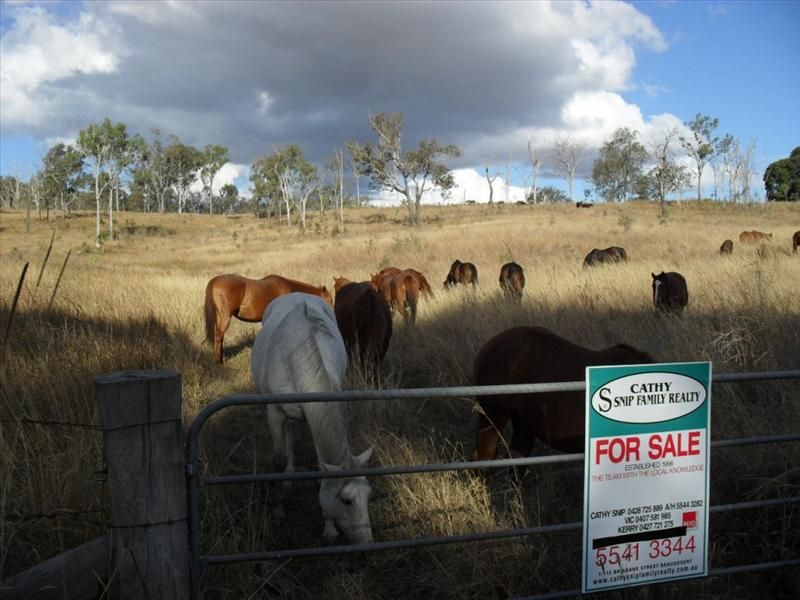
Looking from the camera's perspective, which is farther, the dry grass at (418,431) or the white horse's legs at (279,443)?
the white horse's legs at (279,443)

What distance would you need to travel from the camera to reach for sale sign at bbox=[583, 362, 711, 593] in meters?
2.59

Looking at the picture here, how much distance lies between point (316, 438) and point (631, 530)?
2.12 m

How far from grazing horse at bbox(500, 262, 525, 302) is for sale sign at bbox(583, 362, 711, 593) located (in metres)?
8.75

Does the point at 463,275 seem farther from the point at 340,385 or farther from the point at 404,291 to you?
the point at 340,385

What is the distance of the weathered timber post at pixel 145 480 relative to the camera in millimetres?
2203

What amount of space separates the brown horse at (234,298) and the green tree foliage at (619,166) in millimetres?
81052

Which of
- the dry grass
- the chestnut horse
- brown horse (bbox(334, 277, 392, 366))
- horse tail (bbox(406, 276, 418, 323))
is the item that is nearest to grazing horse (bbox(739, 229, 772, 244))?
the dry grass

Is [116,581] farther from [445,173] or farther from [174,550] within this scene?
[445,173]

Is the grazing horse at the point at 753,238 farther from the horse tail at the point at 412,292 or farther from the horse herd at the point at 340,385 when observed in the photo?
the horse herd at the point at 340,385

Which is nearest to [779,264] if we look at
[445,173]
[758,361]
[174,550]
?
[758,361]

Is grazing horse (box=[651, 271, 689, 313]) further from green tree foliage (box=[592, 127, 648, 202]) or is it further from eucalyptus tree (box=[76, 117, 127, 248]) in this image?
green tree foliage (box=[592, 127, 648, 202])

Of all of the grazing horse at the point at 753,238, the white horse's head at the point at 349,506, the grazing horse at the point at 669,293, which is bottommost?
the white horse's head at the point at 349,506

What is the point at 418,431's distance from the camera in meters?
5.89

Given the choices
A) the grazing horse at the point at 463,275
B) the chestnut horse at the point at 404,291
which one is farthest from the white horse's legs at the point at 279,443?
Answer: the grazing horse at the point at 463,275
